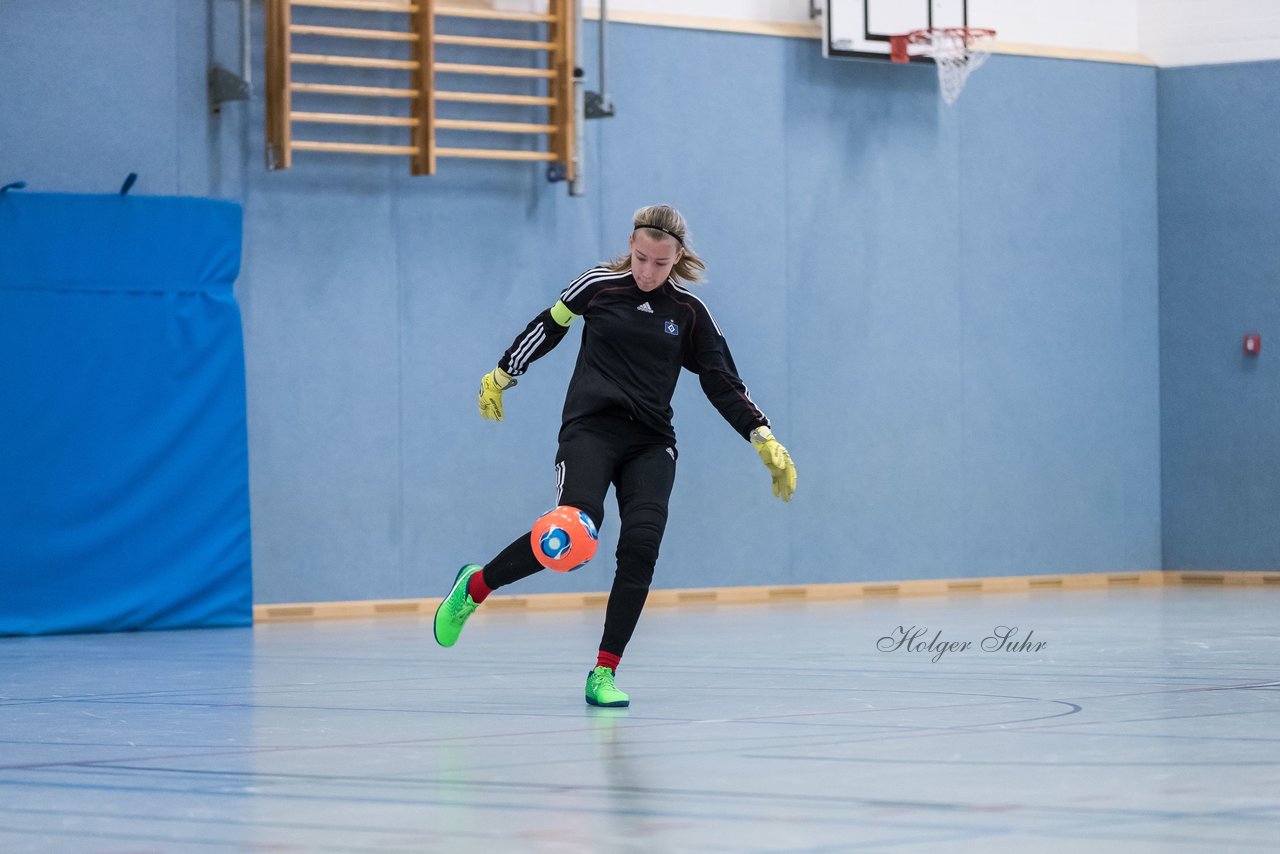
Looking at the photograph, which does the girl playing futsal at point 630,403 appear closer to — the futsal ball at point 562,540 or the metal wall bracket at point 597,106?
the futsal ball at point 562,540

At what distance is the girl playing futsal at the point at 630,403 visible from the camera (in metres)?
5.40

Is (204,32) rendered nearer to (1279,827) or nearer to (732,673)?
(732,673)

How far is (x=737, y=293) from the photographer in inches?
463

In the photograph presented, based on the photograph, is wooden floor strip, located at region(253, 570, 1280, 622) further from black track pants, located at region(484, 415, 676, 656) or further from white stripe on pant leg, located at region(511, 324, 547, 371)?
black track pants, located at region(484, 415, 676, 656)

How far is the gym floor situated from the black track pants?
32cm

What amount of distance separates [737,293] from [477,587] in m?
6.15

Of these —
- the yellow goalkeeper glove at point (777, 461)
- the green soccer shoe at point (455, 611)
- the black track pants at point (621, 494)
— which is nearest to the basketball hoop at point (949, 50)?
the yellow goalkeeper glove at point (777, 461)

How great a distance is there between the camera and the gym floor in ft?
10.2

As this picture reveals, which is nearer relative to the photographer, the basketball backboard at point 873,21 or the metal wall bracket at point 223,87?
the metal wall bracket at point 223,87

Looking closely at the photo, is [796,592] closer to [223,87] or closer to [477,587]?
[223,87]

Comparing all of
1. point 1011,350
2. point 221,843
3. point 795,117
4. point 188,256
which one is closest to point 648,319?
point 221,843

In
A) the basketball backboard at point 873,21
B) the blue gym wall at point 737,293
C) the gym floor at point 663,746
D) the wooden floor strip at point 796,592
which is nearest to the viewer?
the gym floor at point 663,746

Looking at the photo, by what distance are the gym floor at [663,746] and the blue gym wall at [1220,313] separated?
510cm

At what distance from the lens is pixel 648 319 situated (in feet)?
18.6
